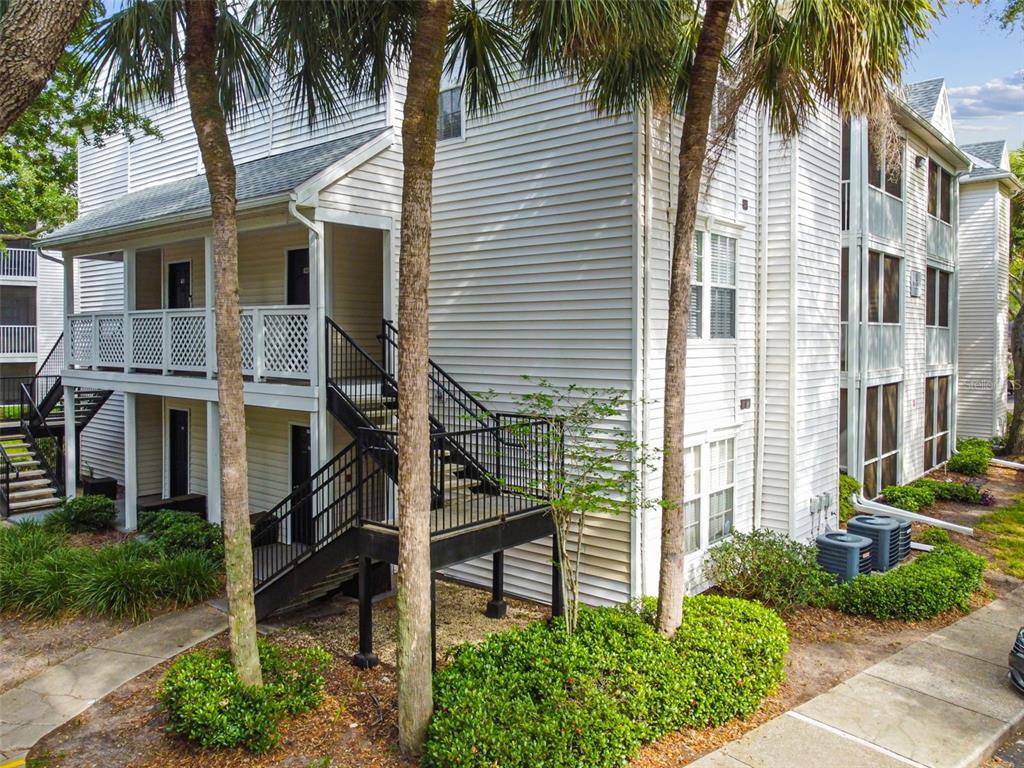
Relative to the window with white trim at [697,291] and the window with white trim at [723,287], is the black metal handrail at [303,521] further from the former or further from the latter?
the window with white trim at [723,287]

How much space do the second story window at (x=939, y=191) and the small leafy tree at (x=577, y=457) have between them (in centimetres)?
1524

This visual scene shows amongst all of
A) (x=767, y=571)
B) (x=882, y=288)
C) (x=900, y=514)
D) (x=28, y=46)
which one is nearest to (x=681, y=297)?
(x=767, y=571)

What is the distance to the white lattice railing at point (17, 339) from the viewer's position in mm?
29234

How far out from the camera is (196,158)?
1655 cm

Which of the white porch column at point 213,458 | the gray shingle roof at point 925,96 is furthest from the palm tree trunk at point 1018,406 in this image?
the white porch column at point 213,458

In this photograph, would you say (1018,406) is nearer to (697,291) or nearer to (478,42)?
(697,291)

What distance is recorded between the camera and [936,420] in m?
21.6

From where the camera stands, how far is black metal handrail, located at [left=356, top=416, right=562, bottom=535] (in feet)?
28.1

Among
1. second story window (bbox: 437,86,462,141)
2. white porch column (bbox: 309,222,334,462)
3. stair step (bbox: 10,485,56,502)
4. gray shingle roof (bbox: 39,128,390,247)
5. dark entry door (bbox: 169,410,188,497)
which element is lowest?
stair step (bbox: 10,485,56,502)

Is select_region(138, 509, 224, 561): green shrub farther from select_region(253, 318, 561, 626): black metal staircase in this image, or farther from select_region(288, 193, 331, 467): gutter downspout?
select_region(288, 193, 331, 467): gutter downspout

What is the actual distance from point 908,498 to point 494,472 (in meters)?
10.7

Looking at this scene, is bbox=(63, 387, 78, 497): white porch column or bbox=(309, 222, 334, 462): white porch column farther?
bbox=(63, 387, 78, 497): white porch column

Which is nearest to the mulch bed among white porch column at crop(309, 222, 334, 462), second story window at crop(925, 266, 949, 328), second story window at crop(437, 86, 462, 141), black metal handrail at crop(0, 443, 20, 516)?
white porch column at crop(309, 222, 334, 462)

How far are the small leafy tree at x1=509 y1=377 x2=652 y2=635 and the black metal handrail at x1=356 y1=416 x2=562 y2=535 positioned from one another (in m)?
0.04
